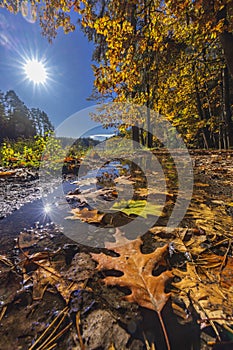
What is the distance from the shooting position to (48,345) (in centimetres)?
42

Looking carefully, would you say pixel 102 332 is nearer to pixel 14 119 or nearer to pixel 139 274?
pixel 139 274

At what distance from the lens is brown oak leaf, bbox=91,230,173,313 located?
0.50m

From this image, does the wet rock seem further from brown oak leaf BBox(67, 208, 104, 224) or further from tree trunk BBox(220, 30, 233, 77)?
tree trunk BBox(220, 30, 233, 77)

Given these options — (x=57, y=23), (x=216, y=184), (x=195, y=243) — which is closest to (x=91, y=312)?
(x=195, y=243)

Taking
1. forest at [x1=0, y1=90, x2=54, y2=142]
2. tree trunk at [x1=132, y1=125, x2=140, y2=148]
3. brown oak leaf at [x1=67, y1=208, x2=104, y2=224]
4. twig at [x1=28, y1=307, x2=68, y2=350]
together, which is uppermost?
forest at [x1=0, y1=90, x2=54, y2=142]

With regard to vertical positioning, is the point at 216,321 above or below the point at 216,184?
below

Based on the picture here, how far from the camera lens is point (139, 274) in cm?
59

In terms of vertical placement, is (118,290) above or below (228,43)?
below

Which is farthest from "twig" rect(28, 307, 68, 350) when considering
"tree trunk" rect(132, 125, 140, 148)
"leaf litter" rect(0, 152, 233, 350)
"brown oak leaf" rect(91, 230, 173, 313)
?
"tree trunk" rect(132, 125, 140, 148)

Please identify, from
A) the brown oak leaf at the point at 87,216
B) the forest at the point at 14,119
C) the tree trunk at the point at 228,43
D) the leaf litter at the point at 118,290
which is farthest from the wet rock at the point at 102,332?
the forest at the point at 14,119

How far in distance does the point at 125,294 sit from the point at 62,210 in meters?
0.86

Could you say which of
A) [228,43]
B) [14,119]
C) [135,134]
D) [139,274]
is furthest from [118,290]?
[14,119]

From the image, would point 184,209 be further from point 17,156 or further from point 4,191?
point 17,156

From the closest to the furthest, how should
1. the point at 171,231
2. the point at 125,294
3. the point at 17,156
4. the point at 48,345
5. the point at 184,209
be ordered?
the point at 48,345 → the point at 125,294 → the point at 171,231 → the point at 184,209 → the point at 17,156
